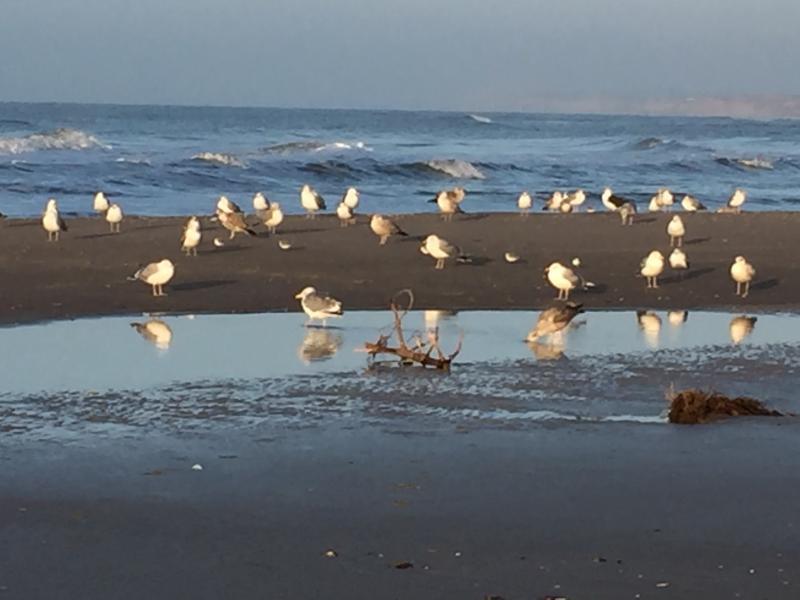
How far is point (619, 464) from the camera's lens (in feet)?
25.6

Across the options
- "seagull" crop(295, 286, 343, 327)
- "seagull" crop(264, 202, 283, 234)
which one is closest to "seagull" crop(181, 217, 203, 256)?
"seagull" crop(264, 202, 283, 234)

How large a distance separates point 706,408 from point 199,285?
7388 millimetres

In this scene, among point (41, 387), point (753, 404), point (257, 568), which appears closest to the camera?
point (257, 568)

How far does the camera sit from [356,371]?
10.6 meters

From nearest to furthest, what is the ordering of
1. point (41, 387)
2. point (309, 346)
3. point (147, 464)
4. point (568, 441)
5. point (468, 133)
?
point (147, 464) → point (568, 441) → point (41, 387) → point (309, 346) → point (468, 133)

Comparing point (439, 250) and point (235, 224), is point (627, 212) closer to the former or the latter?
point (235, 224)

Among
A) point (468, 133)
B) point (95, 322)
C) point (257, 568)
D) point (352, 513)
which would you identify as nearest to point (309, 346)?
point (95, 322)

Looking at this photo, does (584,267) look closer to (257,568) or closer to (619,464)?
(619,464)

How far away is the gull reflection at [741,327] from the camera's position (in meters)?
12.4

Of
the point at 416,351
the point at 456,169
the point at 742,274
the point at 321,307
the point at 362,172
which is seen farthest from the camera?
the point at 456,169

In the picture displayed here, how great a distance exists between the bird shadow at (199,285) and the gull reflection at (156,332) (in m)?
1.84

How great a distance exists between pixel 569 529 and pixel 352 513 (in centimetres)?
93

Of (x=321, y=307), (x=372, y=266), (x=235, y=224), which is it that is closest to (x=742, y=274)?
(x=372, y=266)

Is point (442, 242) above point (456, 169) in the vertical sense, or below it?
above
